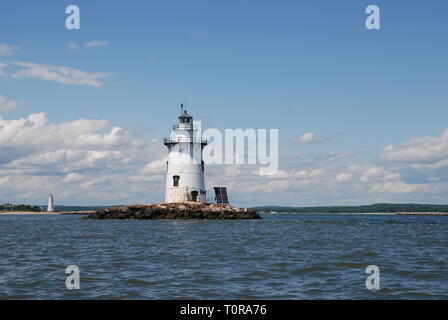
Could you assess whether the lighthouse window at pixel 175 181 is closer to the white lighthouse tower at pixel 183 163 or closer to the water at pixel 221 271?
the white lighthouse tower at pixel 183 163

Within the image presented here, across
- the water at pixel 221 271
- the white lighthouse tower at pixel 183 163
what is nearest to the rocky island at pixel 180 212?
the white lighthouse tower at pixel 183 163

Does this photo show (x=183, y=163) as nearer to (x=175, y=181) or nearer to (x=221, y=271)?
(x=175, y=181)

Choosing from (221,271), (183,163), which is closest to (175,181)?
(183,163)

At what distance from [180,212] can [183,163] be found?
21.5 ft

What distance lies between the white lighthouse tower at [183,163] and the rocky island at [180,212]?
1.57 m

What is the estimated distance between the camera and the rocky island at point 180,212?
64750mm

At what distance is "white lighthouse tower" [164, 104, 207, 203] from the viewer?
64.8 metres

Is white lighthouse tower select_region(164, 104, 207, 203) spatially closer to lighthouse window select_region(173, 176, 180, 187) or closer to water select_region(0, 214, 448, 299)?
lighthouse window select_region(173, 176, 180, 187)

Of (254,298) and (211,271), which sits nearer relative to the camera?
(254,298)

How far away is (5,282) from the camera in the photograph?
16.9 meters
